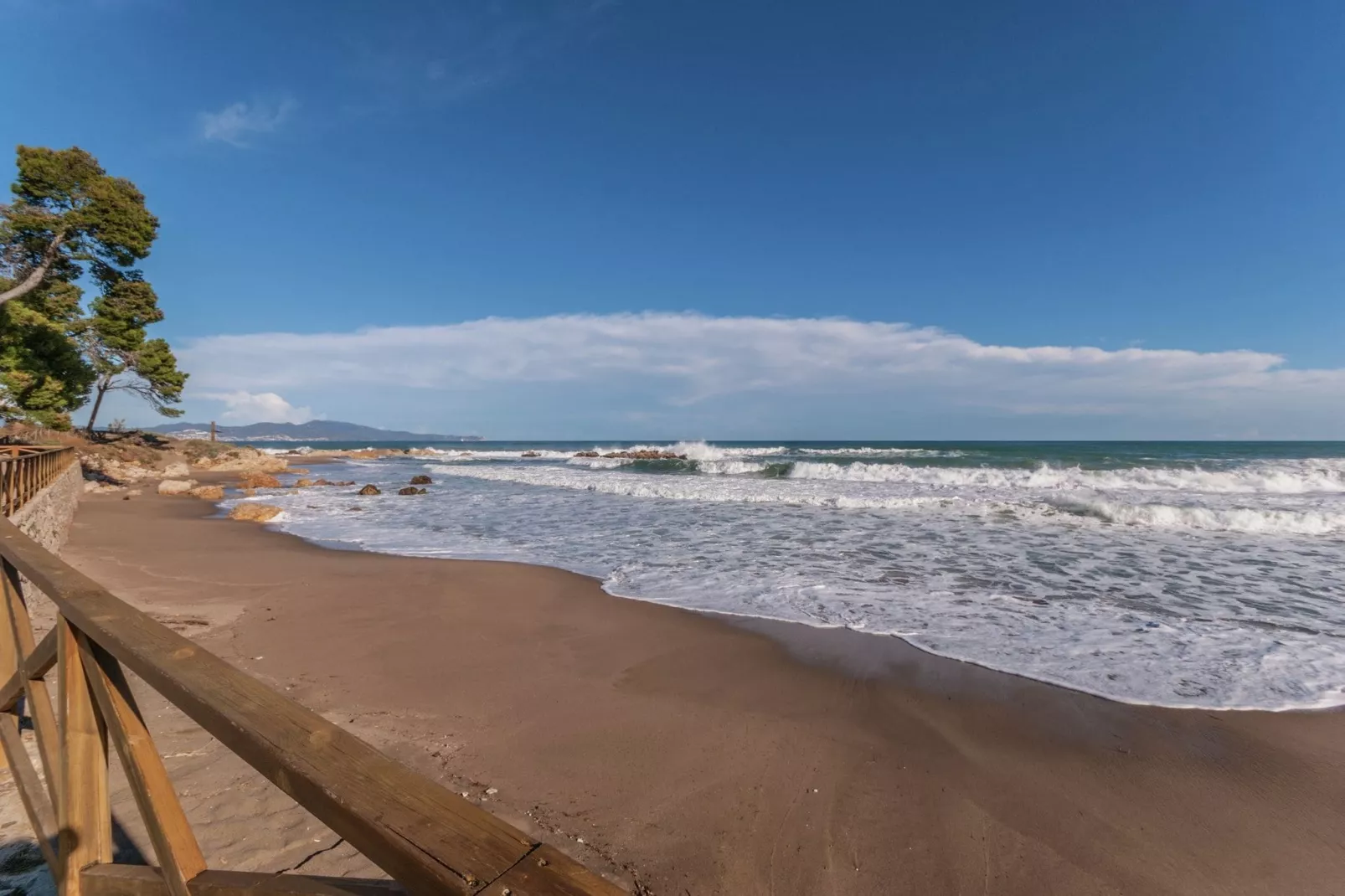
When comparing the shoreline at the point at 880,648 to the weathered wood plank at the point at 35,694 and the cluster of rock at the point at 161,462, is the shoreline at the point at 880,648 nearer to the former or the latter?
the weathered wood plank at the point at 35,694

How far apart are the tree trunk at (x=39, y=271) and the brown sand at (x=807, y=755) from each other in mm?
12907

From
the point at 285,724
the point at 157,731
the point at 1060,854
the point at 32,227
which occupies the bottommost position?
the point at 1060,854

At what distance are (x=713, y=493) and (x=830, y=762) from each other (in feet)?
56.1

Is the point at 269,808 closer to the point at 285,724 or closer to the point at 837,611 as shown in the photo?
the point at 285,724

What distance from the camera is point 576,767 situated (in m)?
3.77

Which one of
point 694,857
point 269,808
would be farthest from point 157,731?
point 694,857

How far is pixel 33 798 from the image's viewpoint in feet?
7.99

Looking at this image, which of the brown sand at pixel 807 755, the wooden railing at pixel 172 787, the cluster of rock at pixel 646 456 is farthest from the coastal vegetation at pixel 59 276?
the cluster of rock at pixel 646 456

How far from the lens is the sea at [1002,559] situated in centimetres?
561

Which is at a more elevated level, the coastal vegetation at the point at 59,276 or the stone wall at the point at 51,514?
the coastal vegetation at the point at 59,276

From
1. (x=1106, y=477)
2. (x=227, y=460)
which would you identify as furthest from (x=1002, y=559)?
(x=227, y=460)

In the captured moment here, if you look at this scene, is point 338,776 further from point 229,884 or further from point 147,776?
point 147,776

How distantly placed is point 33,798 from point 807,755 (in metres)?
3.96

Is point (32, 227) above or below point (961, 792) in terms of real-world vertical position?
above
